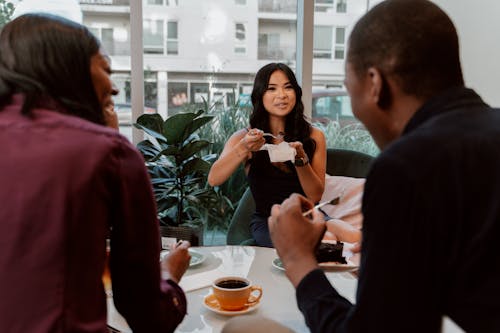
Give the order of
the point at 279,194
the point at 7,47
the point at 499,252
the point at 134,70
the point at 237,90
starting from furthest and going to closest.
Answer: the point at 237,90 → the point at 134,70 → the point at 279,194 → the point at 7,47 → the point at 499,252

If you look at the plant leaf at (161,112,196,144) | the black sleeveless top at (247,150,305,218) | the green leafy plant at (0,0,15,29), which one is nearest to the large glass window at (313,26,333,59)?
the black sleeveless top at (247,150,305,218)

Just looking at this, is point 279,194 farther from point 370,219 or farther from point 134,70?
point 370,219

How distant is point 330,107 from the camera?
3541 millimetres

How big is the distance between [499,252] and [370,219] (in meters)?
0.20

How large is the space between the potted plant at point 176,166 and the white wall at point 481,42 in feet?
6.39

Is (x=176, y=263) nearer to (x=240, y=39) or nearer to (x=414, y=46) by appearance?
(x=414, y=46)

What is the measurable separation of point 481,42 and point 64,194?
10.5 feet

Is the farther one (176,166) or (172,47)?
(172,47)

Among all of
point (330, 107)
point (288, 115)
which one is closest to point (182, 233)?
point (288, 115)

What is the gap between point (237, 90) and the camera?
10.9 ft

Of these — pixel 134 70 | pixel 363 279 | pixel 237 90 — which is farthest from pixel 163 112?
pixel 363 279

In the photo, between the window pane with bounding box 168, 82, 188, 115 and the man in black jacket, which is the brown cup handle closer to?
the man in black jacket

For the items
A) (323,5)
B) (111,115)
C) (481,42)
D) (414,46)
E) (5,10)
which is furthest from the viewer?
(323,5)

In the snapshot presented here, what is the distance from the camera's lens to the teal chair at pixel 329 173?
2471 millimetres
